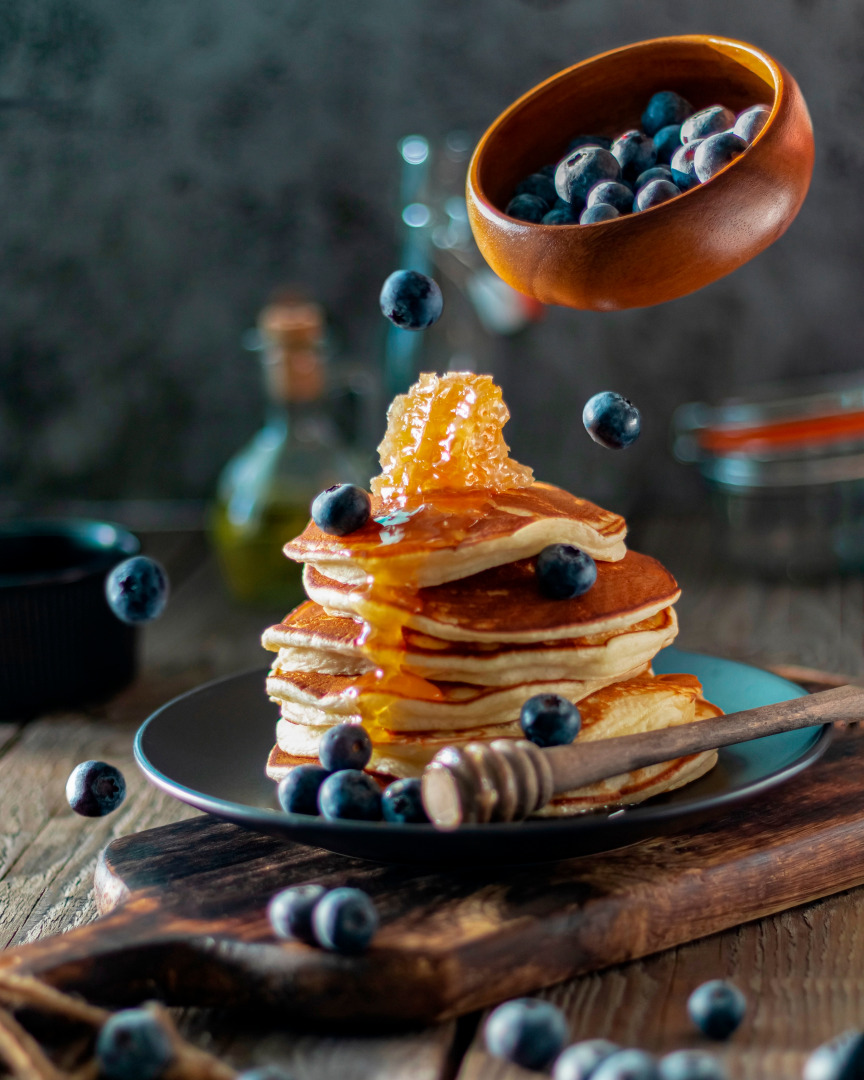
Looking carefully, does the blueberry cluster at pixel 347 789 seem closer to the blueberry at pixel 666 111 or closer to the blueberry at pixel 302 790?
the blueberry at pixel 302 790

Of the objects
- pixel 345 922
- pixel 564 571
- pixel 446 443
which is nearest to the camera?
pixel 345 922

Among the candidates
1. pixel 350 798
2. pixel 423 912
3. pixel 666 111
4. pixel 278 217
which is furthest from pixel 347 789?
pixel 278 217

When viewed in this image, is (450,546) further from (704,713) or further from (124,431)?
(124,431)

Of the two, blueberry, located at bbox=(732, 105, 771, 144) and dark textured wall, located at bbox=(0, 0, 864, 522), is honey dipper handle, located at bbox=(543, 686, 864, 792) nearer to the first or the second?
blueberry, located at bbox=(732, 105, 771, 144)

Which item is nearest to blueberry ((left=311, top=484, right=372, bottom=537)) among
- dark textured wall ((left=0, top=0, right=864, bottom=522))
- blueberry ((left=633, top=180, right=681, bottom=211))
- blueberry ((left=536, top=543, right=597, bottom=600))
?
blueberry ((left=536, top=543, right=597, bottom=600))

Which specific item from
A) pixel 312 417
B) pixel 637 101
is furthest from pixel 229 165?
pixel 637 101

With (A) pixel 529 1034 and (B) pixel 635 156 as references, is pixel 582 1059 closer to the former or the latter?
(A) pixel 529 1034
